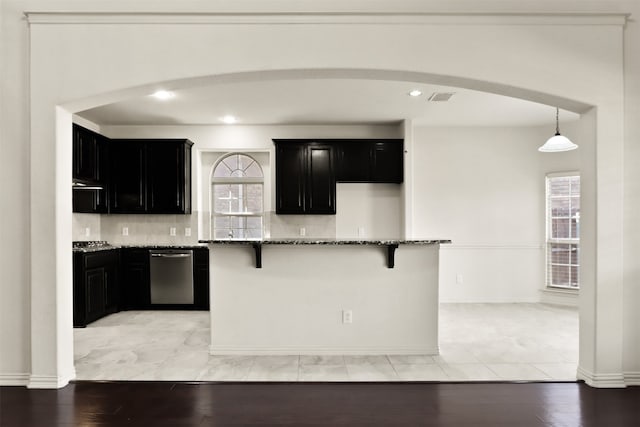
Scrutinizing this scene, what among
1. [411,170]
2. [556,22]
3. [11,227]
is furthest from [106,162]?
[556,22]

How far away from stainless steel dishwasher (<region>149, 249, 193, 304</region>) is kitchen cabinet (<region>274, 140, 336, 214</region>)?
155 cm

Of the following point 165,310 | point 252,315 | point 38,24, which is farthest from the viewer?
point 165,310

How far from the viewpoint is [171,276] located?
5523mm

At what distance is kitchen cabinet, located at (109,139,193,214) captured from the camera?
563cm

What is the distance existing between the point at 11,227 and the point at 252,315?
2013 mm

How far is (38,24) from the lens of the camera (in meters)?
2.81

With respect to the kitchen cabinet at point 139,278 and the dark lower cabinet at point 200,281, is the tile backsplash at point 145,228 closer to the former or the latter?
the kitchen cabinet at point 139,278

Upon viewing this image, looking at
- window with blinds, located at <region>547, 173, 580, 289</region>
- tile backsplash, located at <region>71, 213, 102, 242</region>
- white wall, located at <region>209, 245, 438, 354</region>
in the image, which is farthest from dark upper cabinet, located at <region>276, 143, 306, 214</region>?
window with blinds, located at <region>547, 173, 580, 289</region>

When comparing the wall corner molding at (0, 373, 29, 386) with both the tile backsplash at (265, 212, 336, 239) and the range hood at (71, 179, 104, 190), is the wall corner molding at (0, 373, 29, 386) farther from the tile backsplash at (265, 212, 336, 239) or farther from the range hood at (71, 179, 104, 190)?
the tile backsplash at (265, 212, 336, 239)

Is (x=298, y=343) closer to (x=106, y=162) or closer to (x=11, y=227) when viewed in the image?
(x=11, y=227)

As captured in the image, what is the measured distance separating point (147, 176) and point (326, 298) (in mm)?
3538

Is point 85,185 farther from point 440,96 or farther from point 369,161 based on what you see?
point 440,96

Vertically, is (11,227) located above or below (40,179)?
below

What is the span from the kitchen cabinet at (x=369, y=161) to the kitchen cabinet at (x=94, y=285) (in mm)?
3398
